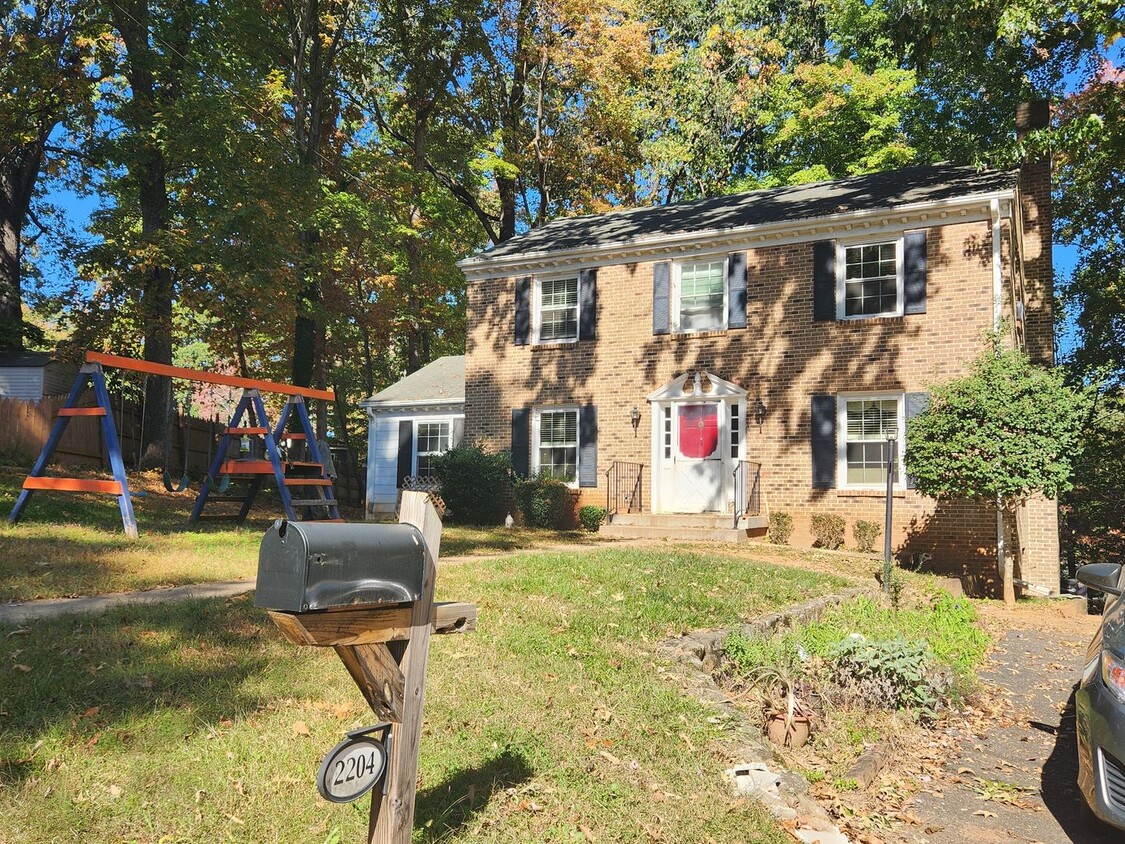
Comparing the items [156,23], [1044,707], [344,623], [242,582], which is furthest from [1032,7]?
[156,23]

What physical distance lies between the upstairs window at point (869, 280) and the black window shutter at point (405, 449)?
12061 millimetres

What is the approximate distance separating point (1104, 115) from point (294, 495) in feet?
70.8

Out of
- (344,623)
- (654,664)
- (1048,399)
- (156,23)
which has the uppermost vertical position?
(156,23)

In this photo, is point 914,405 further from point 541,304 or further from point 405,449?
point 405,449

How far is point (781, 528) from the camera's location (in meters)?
15.4

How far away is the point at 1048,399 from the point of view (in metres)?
11.7

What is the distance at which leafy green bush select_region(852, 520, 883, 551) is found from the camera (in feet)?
48.1

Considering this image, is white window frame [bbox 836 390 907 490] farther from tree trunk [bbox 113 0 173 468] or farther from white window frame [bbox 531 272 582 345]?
tree trunk [bbox 113 0 173 468]

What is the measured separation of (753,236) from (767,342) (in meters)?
2.24

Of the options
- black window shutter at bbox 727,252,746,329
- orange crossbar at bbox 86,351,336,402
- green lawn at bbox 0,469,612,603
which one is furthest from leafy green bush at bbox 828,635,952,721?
black window shutter at bbox 727,252,746,329

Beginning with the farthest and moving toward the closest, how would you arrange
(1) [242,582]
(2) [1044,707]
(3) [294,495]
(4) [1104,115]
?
(3) [294,495] < (4) [1104,115] < (1) [242,582] < (2) [1044,707]

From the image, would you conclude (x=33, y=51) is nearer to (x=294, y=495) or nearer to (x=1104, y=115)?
(x=294, y=495)

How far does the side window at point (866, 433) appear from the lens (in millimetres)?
14984

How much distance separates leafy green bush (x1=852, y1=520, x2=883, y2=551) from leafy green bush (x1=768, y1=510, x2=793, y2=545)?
1237 millimetres
